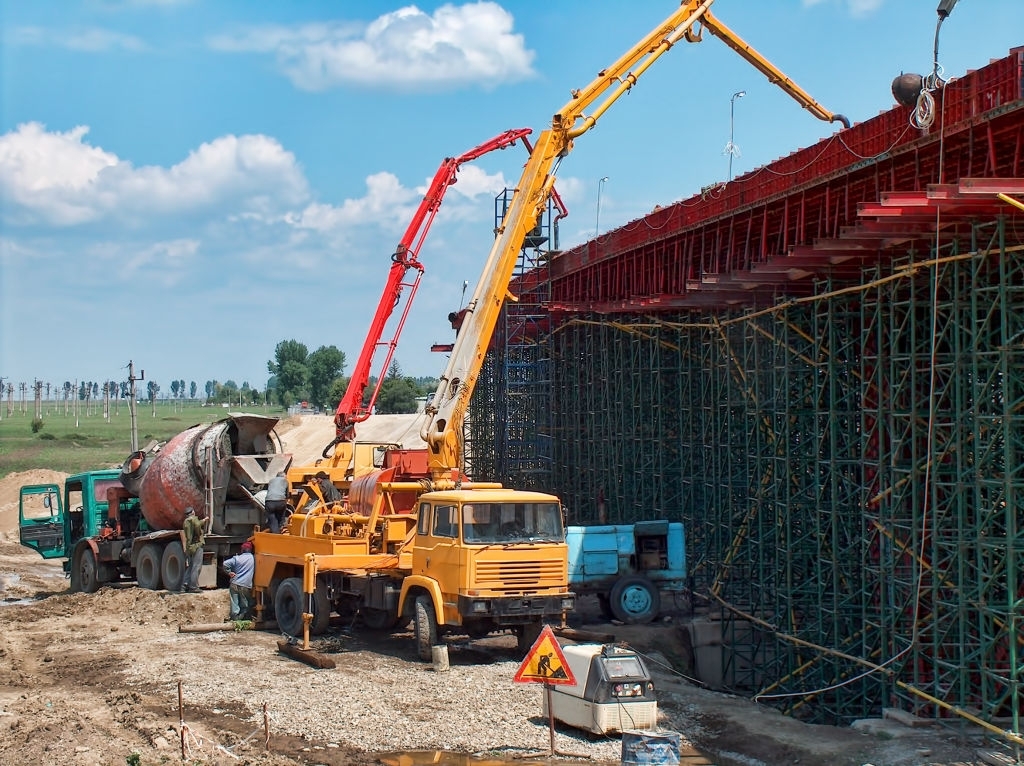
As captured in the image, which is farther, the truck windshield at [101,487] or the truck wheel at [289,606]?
the truck windshield at [101,487]

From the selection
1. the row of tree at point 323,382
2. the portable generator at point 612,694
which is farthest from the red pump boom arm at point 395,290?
the row of tree at point 323,382

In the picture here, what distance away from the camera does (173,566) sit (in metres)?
26.0

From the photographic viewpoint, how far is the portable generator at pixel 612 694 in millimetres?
12539

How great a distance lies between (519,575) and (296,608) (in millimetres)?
4867

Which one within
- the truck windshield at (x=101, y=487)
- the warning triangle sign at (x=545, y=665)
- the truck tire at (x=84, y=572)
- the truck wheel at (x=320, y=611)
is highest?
the truck windshield at (x=101, y=487)

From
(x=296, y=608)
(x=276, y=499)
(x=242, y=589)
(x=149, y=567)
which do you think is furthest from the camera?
(x=149, y=567)

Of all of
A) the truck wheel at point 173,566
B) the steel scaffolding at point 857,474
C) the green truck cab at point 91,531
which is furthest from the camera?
Answer: the green truck cab at point 91,531

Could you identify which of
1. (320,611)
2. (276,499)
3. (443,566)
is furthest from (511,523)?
(276,499)

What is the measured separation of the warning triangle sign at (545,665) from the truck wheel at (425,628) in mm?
4279

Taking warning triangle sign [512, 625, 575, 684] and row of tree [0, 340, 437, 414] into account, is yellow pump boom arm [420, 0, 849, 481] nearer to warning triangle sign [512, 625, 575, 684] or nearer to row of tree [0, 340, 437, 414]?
warning triangle sign [512, 625, 575, 684]

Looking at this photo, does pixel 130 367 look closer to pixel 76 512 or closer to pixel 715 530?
pixel 76 512

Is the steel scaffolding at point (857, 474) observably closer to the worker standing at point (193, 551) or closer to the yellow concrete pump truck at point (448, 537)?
the yellow concrete pump truck at point (448, 537)

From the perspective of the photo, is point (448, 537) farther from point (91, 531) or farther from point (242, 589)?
point (91, 531)

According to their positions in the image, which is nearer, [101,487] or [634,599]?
[634,599]
